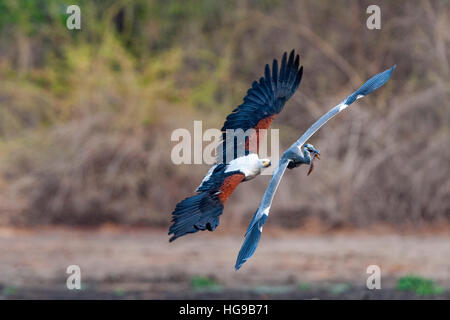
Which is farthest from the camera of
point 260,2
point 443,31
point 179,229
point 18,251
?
point 260,2

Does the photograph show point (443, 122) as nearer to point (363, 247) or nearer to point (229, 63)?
point (363, 247)

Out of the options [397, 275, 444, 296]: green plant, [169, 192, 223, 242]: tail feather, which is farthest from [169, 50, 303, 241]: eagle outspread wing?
[397, 275, 444, 296]: green plant

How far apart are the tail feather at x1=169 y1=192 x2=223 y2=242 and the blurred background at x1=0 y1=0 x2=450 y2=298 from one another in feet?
19.1

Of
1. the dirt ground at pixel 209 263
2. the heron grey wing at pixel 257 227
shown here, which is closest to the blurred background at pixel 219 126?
the dirt ground at pixel 209 263

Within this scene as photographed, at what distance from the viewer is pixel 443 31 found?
15992mm

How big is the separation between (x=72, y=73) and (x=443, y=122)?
8074 mm

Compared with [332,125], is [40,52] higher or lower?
higher

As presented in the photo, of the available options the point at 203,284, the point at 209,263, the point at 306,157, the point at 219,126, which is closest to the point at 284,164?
the point at 306,157

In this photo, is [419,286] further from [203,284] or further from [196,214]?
[196,214]

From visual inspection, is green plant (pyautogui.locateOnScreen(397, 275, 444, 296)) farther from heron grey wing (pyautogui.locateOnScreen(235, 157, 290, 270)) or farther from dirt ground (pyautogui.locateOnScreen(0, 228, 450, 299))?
heron grey wing (pyautogui.locateOnScreen(235, 157, 290, 270))

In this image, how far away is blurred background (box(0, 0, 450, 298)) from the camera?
Result: 570 inches

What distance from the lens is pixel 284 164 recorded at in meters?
6.96

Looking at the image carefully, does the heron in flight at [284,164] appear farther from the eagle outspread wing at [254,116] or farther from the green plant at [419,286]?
the green plant at [419,286]

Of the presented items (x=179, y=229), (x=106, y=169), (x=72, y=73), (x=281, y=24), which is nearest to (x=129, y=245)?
(x=106, y=169)
